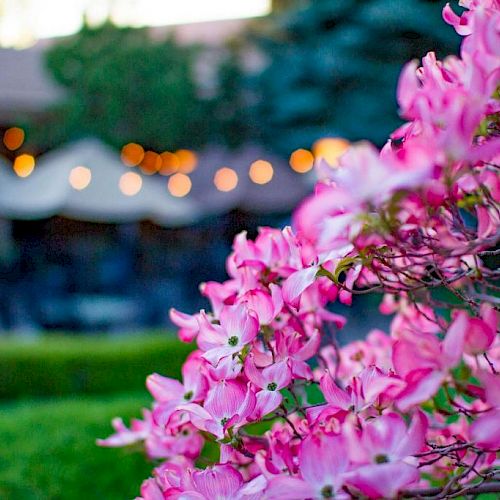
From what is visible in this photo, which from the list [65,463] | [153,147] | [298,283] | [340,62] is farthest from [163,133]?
[298,283]

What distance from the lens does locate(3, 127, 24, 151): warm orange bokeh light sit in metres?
11.7

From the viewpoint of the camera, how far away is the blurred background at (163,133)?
7.57m

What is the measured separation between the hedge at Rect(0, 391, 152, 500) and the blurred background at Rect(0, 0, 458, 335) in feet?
12.4

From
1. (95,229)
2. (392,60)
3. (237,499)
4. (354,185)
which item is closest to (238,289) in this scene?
(237,499)

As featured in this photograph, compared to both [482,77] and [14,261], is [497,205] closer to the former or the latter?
[482,77]

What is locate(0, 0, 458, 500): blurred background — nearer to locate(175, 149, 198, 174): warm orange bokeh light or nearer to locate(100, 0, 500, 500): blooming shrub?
locate(175, 149, 198, 174): warm orange bokeh light

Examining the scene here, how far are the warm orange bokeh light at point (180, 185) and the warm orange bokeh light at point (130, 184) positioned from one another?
1.78 metres

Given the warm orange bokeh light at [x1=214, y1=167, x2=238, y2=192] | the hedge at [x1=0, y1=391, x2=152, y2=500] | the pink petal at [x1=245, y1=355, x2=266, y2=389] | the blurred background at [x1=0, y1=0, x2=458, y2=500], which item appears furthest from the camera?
the warm orange bokeh light at [x1=214, y1=167, x2=238, y2=192]

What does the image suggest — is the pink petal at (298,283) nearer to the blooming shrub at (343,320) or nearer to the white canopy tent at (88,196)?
the blooming shrub at (343,320)

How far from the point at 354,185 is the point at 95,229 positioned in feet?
38.8

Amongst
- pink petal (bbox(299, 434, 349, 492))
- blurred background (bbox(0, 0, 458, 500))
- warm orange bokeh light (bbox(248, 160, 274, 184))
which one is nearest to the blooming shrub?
pink petal (bbox(299, 434, 349, 492))

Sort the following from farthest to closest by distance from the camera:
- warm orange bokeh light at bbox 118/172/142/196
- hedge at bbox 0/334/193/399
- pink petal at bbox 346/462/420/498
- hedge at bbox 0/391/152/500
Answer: warm orange bokeh light at bbox 118/172/142/196 → hedge at bbox 0/334/193/399 → hedge at bbox 0/391/152/500 → pink petal at bbox 346/462/420/498

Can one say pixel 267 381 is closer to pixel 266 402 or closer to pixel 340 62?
pixel 266 402

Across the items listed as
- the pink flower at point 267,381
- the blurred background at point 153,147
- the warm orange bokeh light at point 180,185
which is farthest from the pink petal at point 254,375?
the warm orange bokeh light at point 180,185
